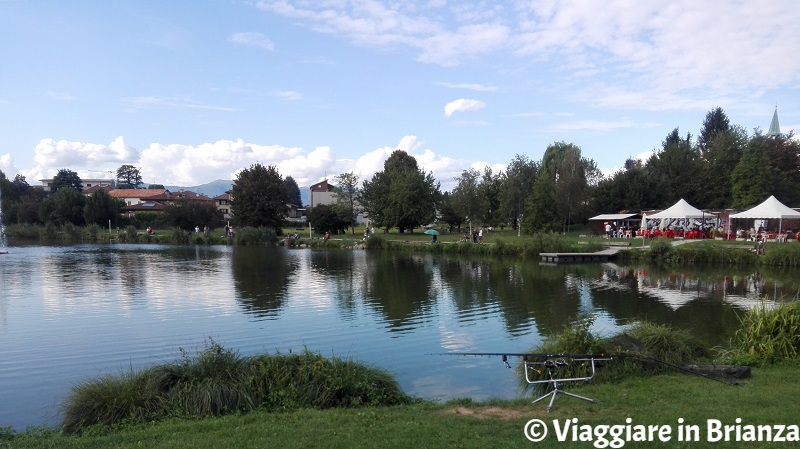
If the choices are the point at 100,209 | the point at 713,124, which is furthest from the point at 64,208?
the point at 713,124

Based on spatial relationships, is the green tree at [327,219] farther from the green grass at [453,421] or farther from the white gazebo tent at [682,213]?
the green grass at [453,421]

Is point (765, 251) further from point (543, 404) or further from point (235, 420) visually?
point (235, 420)

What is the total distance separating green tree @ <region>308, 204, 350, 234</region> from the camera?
69.1 metres

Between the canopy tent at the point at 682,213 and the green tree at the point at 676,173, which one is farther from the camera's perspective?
the green tree at the point at 676,173

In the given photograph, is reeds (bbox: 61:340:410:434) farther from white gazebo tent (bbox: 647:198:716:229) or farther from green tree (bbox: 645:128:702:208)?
green tree (bbox: 645:128:702:208)

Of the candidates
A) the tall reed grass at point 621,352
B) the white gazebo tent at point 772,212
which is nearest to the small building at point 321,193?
the white gazebo tent at point 772,212

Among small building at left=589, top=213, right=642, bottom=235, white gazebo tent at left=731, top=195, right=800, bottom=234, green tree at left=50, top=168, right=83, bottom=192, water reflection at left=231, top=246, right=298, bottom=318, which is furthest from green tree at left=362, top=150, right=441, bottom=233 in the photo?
green tree at left=50, top=168, right=83, bottom=192

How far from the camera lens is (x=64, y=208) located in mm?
76438

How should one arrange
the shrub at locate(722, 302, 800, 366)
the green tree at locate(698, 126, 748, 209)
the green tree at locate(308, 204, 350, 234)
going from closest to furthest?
the shrub at locate(722, 302, 800, 366), the green tree at locate(698, 126, 748, 209), the green tree at locate(308, 204, 350, 234)

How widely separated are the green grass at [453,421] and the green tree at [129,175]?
16502 cm

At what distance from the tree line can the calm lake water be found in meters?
25.2

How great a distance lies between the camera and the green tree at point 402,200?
65062 mm

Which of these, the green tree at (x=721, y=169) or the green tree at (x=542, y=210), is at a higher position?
the green tree at (x=721, y=169)

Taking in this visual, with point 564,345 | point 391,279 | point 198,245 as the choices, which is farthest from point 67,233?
point 564,345
